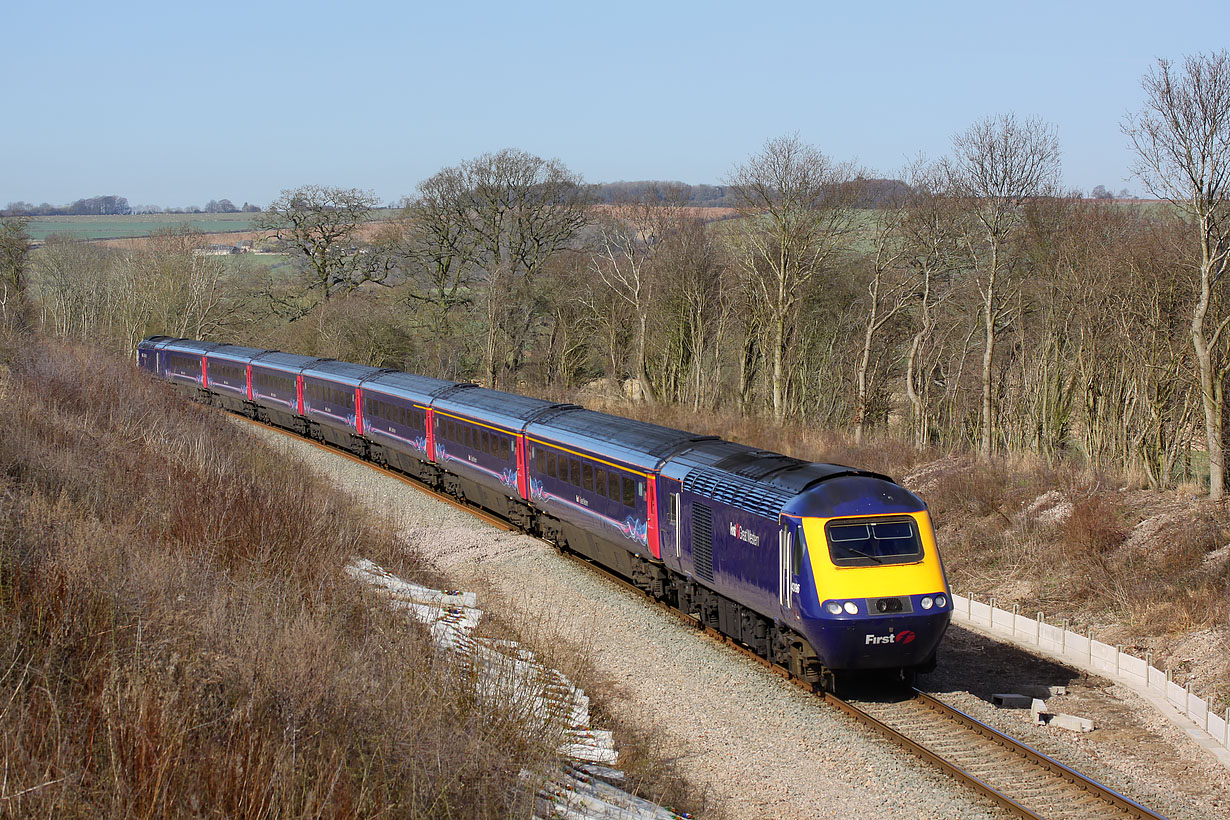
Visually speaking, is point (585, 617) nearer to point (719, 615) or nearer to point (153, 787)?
point (719, 615)

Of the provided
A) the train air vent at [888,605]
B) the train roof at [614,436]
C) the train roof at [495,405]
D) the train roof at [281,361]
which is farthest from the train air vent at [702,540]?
the train roof at [281,361]

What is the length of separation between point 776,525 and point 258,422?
29.3 m

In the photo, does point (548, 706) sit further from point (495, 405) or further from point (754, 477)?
point (495, 405)

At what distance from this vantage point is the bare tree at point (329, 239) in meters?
52.1

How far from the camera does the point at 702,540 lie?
14250 millimetres

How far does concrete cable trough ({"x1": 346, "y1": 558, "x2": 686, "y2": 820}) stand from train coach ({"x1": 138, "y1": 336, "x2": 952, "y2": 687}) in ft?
9.27

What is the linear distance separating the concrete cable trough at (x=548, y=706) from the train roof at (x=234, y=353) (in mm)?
24948

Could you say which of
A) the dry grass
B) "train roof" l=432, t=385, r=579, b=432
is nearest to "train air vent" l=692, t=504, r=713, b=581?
the dry grass

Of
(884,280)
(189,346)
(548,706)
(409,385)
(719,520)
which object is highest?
(884,280)

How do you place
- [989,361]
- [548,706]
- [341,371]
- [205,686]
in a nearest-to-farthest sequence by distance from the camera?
1. [205,686]
2. [548,706]
3. [989,361]
4. [341,371]

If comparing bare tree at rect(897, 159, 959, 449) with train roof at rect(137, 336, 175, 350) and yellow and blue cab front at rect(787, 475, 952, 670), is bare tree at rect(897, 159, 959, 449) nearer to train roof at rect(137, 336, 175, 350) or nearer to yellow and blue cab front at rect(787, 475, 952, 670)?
yellow and blue cab front at rect(787, 475, 952, 670)

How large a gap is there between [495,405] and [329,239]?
111 feet

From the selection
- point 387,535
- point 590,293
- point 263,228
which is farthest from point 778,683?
point 263,228

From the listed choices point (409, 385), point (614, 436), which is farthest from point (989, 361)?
point (409, 385)
